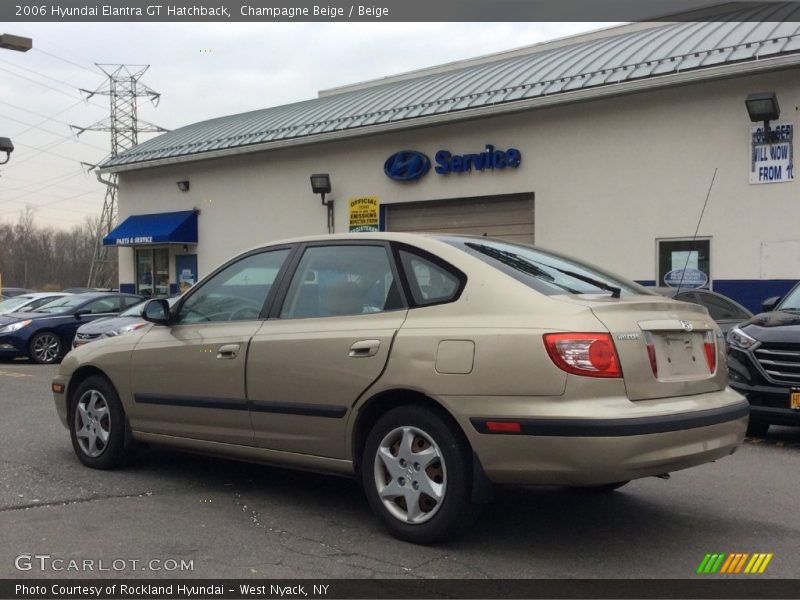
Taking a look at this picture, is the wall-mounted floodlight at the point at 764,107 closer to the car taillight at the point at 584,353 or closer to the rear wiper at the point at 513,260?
the rear wiper at the point at 513,260

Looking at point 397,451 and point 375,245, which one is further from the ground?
point 375,245

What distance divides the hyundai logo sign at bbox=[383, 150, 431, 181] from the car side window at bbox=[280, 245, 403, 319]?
13.1 metres

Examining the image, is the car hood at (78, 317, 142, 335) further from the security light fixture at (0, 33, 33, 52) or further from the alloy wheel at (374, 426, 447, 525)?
the alloy wheel at (374, 426, 447, 525)

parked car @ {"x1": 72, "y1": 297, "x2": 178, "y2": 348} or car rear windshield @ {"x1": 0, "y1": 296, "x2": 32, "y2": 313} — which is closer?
parked car @ {"x1": 72, "y1": 297, "x2": 178, "y2": 348}

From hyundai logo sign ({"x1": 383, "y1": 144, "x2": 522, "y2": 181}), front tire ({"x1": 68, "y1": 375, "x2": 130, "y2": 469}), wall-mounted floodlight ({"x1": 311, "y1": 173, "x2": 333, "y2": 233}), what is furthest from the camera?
wall-mounted floodlight ({"x1": 311, "y1": 173, "x2": 333, "y2": 233})

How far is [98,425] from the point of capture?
20.0 ft

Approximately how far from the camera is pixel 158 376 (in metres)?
5.66

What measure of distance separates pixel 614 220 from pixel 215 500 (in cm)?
1157

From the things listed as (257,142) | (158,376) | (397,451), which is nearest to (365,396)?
(397,451)

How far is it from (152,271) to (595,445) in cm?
2258

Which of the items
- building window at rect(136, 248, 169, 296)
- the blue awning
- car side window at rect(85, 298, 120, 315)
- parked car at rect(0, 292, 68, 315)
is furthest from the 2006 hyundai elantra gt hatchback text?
building window at rect(136, 248, 169, 296)

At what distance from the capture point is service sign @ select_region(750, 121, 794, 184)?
13375 mm

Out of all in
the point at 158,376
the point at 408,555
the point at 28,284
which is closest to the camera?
the point at 408,555

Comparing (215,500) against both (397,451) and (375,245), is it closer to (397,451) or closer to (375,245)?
(397,451)
